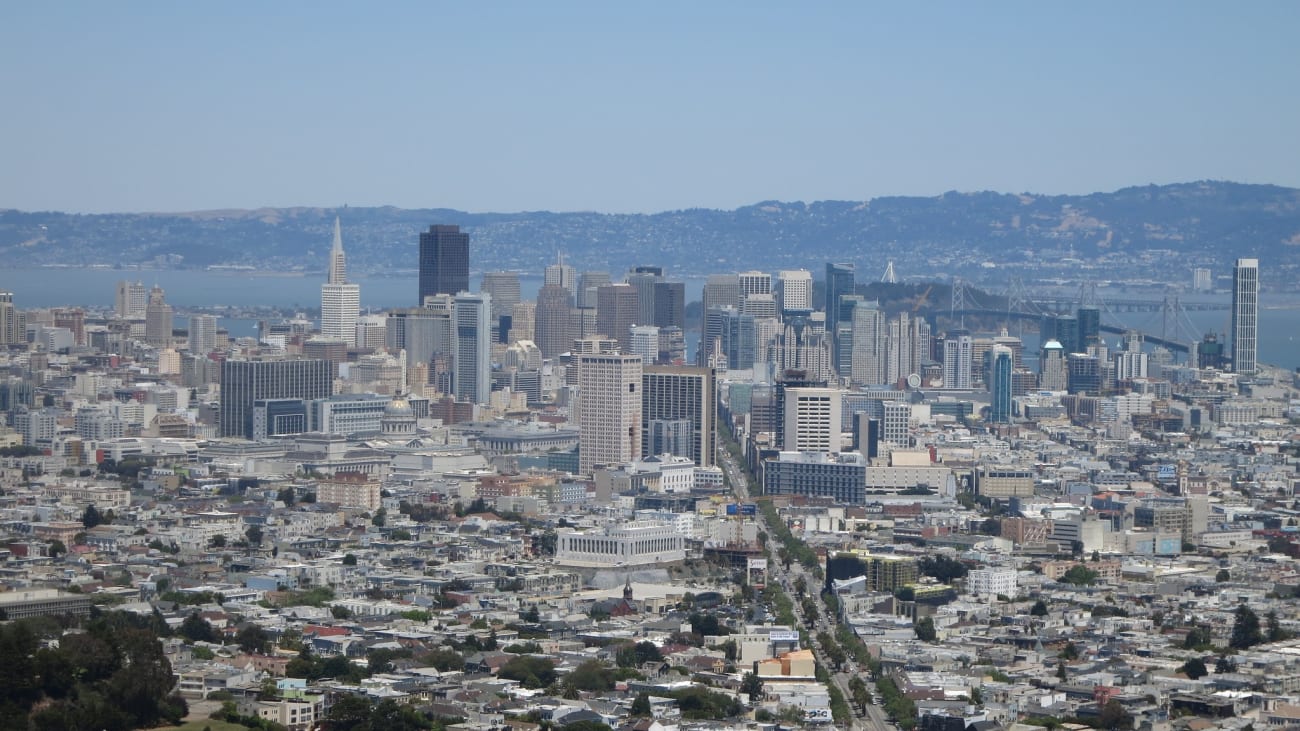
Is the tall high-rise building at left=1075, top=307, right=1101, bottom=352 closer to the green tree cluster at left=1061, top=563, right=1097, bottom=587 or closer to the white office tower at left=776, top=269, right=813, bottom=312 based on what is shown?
the white office tower at left=776, top=269, right=813, bottom=312

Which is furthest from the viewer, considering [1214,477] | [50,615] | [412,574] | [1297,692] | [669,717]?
[1214,477]

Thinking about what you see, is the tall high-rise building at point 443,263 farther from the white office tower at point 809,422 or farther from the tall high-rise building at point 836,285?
the white office tower at point 809,422

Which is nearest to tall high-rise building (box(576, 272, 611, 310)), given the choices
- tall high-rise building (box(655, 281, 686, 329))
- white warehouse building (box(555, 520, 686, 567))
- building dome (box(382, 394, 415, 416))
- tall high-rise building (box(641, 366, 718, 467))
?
tall high-rise building (box(655, 281, 686, 329))

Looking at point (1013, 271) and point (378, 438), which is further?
point (1013, 271)

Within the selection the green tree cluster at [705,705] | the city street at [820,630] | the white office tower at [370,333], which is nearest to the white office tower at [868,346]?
the white office tower at [370,333]

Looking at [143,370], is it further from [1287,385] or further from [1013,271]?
[1013,271]

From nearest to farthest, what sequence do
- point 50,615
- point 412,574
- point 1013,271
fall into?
1. point 50,615
2. point 412,574
3. point 1013,271

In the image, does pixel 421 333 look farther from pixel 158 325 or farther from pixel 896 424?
pixel 896 424

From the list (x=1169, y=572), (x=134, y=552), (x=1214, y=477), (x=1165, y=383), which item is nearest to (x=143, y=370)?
(x=1165, y=383)
